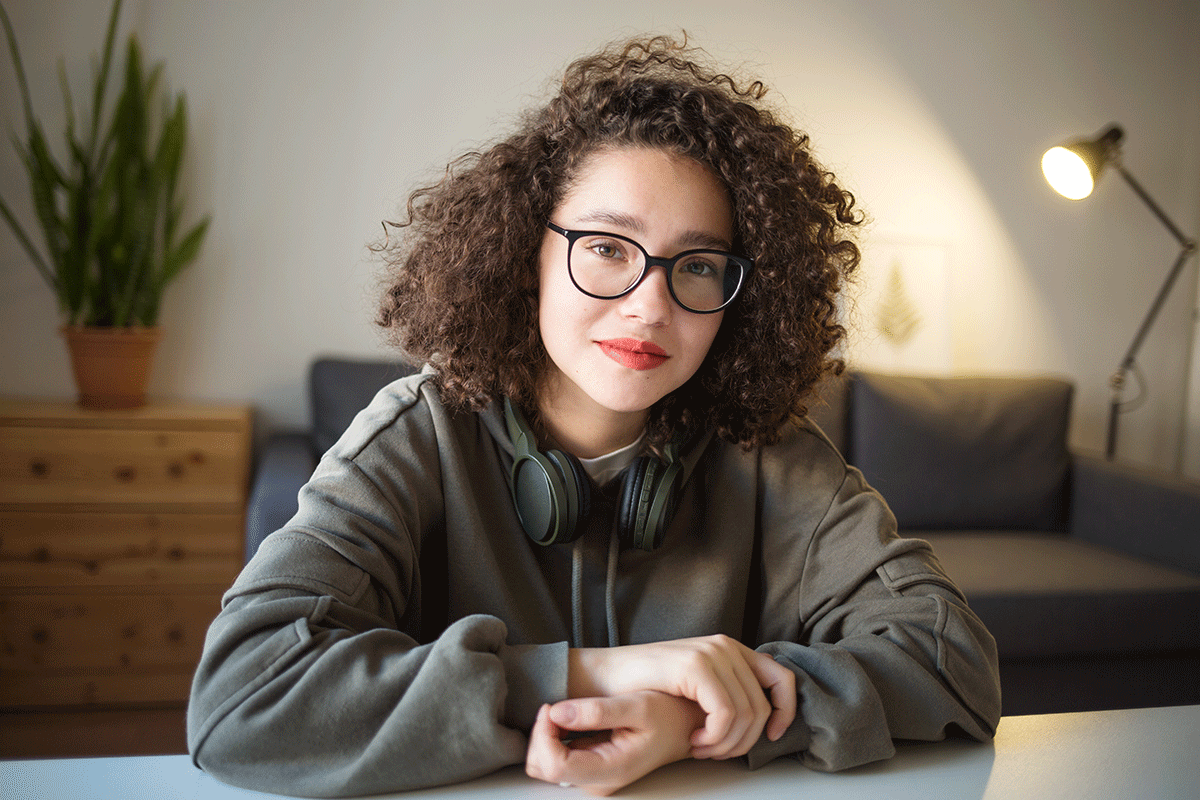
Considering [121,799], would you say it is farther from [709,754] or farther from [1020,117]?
[1020,117]

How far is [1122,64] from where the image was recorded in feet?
12.4

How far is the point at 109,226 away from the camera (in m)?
2.58

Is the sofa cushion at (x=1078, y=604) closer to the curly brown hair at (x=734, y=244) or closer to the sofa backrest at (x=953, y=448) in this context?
the sofa backrest at (x=953, y=448)

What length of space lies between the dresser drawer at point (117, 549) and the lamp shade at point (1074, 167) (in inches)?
119

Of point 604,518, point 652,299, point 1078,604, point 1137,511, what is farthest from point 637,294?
point 1137,511

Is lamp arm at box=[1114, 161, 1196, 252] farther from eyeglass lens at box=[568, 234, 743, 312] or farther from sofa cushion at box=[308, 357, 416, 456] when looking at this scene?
eyeglass lens at box=[568, 234, 743, 312]

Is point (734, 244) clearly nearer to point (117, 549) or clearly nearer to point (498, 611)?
point (498, 611)

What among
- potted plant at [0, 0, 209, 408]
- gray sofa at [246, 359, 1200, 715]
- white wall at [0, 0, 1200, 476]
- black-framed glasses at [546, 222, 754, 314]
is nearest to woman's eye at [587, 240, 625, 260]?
black-framed glasses at [546, 222, 754, 314]

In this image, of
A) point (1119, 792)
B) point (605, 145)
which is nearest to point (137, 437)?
point (605, 145)

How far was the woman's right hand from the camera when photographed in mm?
767

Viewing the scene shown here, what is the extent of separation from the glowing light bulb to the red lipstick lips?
2710 millimetres

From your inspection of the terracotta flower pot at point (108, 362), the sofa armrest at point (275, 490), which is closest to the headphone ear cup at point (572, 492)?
the sofa armrest at point (275, 490)

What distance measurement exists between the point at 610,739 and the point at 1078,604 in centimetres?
215

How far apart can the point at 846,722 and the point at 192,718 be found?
567 mm
